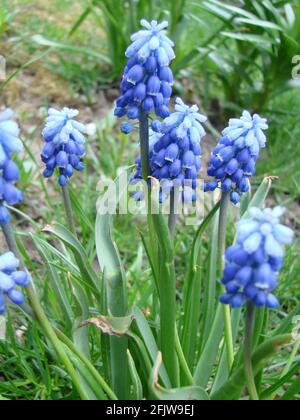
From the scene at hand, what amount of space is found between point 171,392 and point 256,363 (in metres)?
0.28

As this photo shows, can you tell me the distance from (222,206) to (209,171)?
14 centimetres

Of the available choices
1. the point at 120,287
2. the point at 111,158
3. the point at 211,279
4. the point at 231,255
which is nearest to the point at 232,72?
the point at 111,158

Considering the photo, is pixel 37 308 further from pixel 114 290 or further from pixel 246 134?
pixel 246 134

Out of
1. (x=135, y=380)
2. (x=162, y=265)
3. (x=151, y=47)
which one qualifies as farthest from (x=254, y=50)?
(x=135, y=380)

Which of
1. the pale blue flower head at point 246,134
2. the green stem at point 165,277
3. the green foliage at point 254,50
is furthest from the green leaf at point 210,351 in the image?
the green foliage at point 254,50

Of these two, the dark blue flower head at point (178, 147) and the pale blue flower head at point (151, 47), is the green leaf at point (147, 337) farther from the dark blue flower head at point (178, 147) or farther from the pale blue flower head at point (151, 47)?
the pale blue flower head at point (151, 47)

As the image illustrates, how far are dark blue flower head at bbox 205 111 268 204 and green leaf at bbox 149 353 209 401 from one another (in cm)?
62

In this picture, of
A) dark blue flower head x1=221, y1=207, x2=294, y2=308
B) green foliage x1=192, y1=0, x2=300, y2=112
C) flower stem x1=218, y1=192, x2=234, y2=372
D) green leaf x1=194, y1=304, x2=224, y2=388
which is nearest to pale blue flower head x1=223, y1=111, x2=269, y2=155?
flower stem x1=218, y1=192, x2=234, y2=372

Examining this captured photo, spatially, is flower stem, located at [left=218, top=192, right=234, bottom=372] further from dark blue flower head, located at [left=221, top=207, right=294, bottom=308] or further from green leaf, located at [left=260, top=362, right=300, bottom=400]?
dark blue flower head, located at [left=221, top=207, right=294, bottom=308]

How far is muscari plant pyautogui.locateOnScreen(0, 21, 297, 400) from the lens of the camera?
5.57ft

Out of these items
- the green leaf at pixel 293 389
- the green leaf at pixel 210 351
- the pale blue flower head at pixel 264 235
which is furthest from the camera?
the green leaf at pixel 210 351

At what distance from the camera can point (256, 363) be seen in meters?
1.85

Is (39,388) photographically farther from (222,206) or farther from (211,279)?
(222,206)

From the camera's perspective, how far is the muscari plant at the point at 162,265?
1.70 meters
